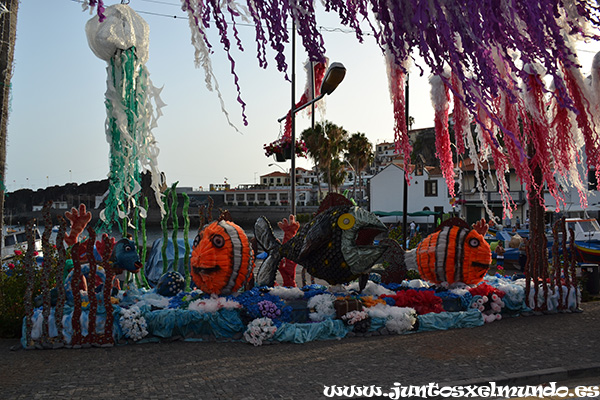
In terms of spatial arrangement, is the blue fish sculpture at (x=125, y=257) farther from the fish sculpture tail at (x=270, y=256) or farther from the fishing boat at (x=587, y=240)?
the fishing boat at (x=587, y=240)

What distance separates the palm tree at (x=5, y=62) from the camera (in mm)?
7793

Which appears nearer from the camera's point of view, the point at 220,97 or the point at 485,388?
the point at 220,97

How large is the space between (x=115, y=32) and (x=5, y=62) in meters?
3.33

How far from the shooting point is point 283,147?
1215 centimetres

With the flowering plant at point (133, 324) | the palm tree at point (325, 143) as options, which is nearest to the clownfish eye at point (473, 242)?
the flowering plant at point (133, 324)

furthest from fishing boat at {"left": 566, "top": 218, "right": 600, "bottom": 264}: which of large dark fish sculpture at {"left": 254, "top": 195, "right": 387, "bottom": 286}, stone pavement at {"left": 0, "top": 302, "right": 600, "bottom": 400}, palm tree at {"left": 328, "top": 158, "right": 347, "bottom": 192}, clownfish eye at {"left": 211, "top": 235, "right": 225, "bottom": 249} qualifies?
palm tree at {"left": 328, "top": 158, "right": 347, "bottom": 192}

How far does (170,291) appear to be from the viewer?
28.6 ft

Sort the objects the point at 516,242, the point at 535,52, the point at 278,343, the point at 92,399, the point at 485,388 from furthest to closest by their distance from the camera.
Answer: the point at 516,242 → the point at 278,343 → the point at 485,388 → the point at 92,399 → the point at 535,52

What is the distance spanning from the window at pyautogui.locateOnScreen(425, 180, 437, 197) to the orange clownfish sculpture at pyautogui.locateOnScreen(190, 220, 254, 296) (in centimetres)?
3420

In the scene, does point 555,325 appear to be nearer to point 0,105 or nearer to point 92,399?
point 92,399

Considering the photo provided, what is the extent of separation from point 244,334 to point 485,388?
340cm

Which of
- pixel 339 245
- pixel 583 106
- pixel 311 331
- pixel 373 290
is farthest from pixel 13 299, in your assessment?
pixel 583 106

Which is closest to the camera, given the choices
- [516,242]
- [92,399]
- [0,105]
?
[92,399]

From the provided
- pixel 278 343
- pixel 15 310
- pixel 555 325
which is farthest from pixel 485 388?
pixel 15 310
